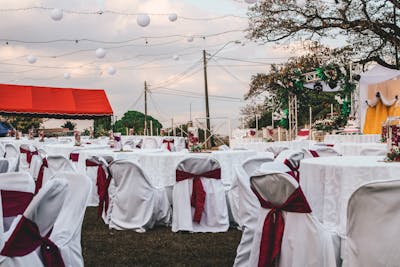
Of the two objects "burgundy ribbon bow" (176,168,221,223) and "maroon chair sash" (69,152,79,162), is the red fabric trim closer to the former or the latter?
"maroon chair sash" (69,152,79,162)

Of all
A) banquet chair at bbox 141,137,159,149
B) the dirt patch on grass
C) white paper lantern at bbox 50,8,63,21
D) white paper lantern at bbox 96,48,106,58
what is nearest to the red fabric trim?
white paper lantern at bbox 96,48,106,58

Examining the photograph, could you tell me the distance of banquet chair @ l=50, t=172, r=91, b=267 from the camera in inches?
104

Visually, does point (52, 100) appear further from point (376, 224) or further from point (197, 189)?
point (376, 224)

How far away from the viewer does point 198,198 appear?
17.3 feet

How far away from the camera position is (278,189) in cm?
286

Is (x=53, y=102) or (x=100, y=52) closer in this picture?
(x=100, y=52)

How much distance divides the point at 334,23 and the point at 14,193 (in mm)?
17888

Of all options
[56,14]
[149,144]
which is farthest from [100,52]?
[149,144]

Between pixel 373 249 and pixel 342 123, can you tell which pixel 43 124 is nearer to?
pixel 342 123

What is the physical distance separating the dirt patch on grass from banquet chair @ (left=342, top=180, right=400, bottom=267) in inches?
73.8

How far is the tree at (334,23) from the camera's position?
18.6 metres

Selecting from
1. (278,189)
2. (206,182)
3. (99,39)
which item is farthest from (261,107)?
(278,189)

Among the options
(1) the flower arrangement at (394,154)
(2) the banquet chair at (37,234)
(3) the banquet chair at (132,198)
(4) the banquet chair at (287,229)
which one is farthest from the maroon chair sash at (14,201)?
(3) the banquet chair at (132,198)

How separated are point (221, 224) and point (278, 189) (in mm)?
2588
